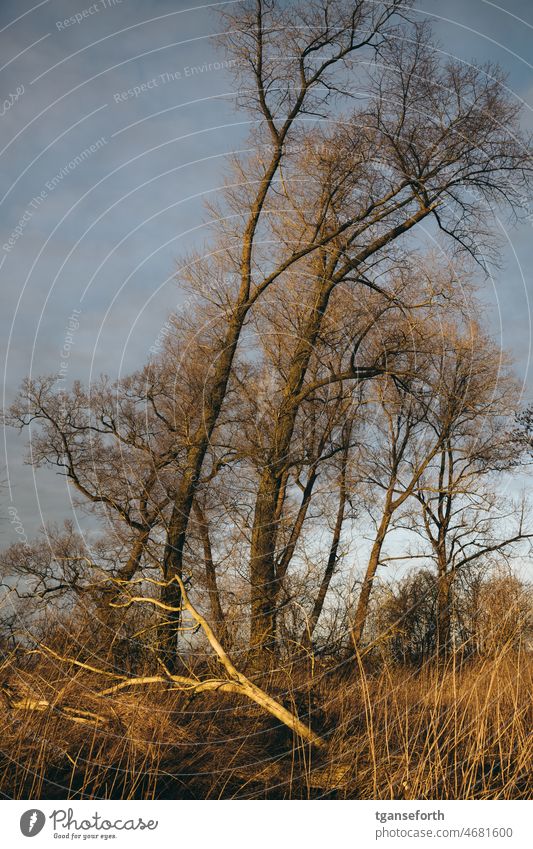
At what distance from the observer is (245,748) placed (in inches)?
276

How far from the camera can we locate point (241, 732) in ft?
24.8

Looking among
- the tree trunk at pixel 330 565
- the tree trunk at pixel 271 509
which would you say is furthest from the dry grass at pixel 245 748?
the tree trunk at pixel 271 509

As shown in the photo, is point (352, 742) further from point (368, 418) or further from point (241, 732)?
point (368, 418)

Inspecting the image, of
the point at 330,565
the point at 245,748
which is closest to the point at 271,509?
the point at 330,565

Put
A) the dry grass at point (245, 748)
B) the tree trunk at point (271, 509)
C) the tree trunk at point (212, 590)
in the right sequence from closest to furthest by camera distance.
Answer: the dry grass at point (245, 748) → the tree trunk at point (212, 590) → the tree trunk at point (271, 509)

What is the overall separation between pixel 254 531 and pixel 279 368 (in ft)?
19.0

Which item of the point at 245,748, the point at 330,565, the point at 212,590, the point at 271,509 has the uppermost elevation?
the point at 271,509

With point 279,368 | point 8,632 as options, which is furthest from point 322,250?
point 8,632

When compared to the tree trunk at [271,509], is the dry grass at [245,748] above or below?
below

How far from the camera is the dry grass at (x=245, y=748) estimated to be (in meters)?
5.77

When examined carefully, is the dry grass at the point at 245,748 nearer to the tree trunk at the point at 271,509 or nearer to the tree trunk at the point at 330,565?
the tree trunk at the point at 330,565

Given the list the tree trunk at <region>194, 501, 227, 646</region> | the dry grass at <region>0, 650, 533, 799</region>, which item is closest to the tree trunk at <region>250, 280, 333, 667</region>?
the tree trunk at <region>194, 501, 227, 646</region>

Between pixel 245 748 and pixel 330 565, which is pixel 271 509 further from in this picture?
pixel 245 748
